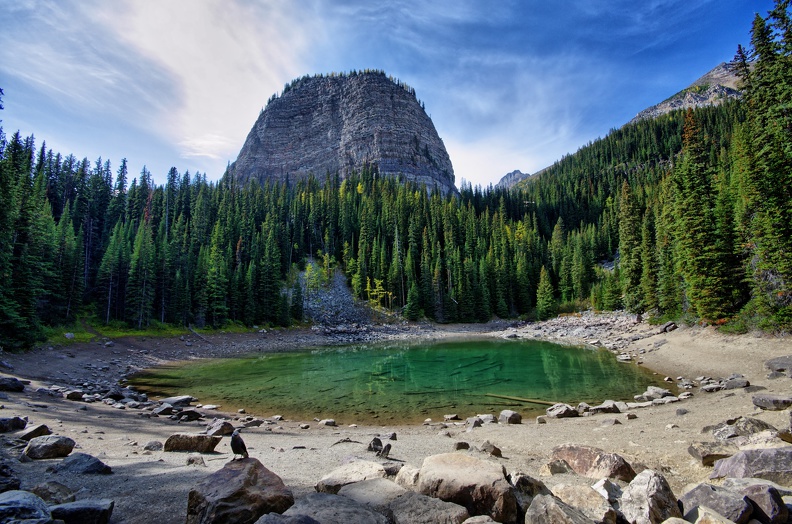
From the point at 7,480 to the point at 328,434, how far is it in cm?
861

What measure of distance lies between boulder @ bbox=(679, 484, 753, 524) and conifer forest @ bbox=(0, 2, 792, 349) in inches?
948

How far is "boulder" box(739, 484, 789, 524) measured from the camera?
4578 millimetres

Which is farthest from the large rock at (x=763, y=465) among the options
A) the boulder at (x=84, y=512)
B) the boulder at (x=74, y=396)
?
the boulder at (x=74, y=396)

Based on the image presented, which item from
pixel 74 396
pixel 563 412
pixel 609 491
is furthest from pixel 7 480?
pixel 563 412

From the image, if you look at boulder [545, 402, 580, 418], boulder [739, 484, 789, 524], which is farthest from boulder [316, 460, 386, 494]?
boulder [545, 402, 580, 418]

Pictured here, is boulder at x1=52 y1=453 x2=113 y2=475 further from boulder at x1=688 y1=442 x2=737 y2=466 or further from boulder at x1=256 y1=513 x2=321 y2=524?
boulder at x1=688 y1=442 x2=737 y2=466

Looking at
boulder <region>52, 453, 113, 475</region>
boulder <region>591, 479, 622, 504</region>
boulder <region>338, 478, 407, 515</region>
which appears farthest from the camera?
boulder <region>52, 453, 113, 475</region>

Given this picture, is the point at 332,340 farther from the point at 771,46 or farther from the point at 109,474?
the point at 771,46

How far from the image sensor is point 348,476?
5.81 m

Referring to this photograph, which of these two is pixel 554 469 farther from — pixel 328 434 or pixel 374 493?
pixel 328 434

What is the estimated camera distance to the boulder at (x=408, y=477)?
18.2 ft

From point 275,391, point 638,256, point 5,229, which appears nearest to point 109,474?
point 275,391

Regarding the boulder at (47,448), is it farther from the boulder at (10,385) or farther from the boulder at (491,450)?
the boulder at (10,385)

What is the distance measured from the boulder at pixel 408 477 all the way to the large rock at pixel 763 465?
574 cm
